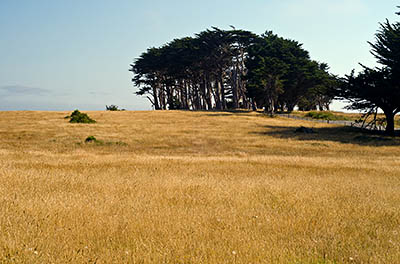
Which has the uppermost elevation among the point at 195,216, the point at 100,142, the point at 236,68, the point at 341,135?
the point at 236,68

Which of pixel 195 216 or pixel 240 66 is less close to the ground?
pixel 240 66

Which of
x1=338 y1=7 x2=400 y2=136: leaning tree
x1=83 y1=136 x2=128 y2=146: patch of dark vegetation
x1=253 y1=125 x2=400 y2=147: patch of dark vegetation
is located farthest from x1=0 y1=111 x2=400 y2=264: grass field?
x1=338 y1=7 x2=400 y2=136: leaning tree

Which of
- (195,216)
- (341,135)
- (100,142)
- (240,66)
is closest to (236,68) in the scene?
(240,66)

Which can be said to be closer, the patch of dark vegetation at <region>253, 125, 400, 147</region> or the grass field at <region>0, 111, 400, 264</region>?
the grass field at <region>0, 111, 400, 264</region>

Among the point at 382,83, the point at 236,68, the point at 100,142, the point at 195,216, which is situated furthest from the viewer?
the point at 236,68

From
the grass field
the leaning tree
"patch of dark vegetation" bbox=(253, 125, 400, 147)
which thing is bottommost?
"patch of dark vegetation" bbox=(253, 125, 400, 147)

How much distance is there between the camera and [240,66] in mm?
82750

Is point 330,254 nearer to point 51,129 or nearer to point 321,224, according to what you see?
point 321,224

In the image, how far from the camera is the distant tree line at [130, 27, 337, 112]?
69625mm

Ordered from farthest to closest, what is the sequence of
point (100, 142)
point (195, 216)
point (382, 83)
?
point (382, 83)
point (100, 142)
point (195, 216)

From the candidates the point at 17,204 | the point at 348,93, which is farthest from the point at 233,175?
the point at 348,93

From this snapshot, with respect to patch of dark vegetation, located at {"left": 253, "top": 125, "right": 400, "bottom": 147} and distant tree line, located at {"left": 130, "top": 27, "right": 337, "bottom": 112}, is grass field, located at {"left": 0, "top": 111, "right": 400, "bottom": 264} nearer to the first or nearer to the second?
patch of dark vegetation, located at {"left": 253, "top": 125, "right": 400, "bottom": 147}

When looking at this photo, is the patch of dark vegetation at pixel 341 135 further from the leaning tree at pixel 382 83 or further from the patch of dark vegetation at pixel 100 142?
the patch of dark vegetation at pixel 100 142

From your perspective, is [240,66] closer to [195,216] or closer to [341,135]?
[341,135]
